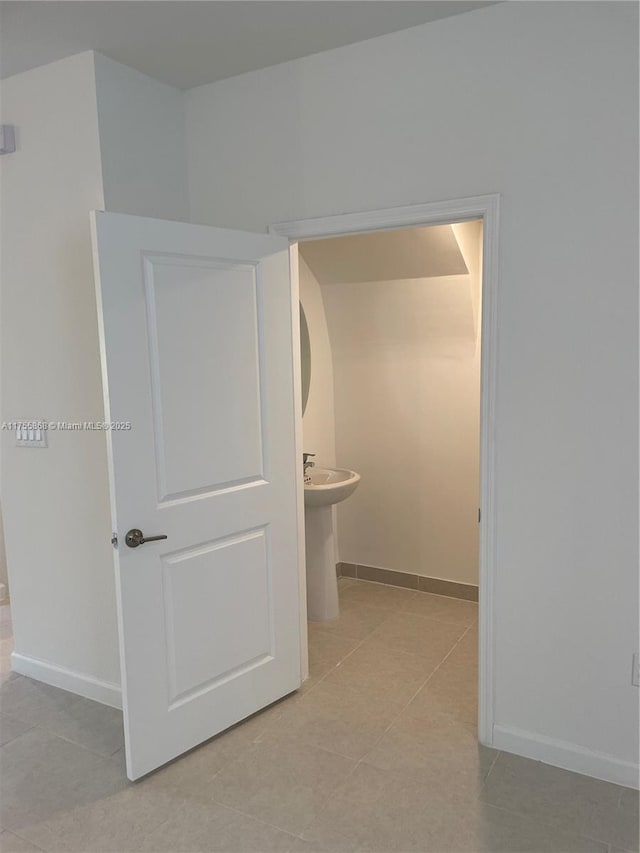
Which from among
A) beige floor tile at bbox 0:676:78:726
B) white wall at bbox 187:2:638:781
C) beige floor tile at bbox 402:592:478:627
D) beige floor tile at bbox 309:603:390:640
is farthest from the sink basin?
beige floor tile at bbox 0:676:78:726

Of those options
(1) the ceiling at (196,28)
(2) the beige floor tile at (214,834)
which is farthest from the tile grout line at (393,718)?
(1) the ceiling at (196,28)

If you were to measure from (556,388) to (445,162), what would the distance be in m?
0.90

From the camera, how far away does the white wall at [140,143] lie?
248cm

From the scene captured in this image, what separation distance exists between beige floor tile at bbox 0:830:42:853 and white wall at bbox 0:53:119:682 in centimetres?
78

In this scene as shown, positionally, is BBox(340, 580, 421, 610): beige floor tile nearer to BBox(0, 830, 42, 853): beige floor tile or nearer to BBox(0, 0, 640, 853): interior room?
BBox(0, 0, 640, 853): interior room

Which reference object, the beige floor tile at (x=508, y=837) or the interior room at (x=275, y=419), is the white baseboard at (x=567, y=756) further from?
the beige floor tile at (x=508, y=837)

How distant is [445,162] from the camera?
232 cm

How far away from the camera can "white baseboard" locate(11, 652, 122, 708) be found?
9.27ft

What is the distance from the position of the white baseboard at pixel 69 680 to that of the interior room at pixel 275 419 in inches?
0.9

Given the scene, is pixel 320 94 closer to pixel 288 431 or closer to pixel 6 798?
pixel 288 431

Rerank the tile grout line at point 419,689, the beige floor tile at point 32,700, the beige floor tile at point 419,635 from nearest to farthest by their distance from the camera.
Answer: the tile grout line at point 419,689, the beige floor tile at point 32,700, the beige floor tile at point 419,635

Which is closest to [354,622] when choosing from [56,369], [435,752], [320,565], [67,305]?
[320,565]

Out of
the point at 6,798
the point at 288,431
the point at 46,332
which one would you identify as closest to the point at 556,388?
the point at 288,431

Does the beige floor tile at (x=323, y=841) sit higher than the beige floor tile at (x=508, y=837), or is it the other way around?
the beige floor tile at (x=323, y=841)
